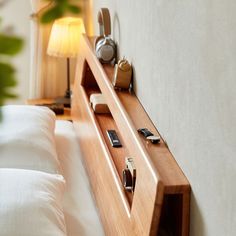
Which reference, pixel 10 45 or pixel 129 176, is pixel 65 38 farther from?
pixel 10 45

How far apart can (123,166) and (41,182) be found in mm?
313

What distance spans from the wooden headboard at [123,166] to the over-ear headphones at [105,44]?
0.05 metres

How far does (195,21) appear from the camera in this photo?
3.60 feet

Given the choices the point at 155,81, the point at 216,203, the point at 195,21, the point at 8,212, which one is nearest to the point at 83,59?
the point at 155,81

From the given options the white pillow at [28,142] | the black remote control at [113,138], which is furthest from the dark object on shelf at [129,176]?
the white pillow at [28,142]

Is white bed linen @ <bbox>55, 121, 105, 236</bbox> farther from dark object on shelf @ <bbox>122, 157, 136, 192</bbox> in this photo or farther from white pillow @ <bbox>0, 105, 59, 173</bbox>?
dark object on shelf @ <bbox>122, 157, 136, 192</bbox>

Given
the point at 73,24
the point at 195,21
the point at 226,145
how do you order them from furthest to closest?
the point at 73,24, the point at 195,21, the point at 226,145

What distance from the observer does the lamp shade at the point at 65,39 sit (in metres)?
3.03

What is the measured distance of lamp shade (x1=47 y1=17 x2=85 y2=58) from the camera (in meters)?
3.03

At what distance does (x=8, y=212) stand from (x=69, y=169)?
764mm

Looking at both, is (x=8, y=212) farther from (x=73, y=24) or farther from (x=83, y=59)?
(x=73, y=24)

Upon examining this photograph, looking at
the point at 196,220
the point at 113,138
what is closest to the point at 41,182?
the point at 113,138

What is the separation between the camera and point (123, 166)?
1.75m

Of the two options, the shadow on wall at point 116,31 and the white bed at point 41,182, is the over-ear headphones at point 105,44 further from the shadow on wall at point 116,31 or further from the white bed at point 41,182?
the white bed at point 41,182
